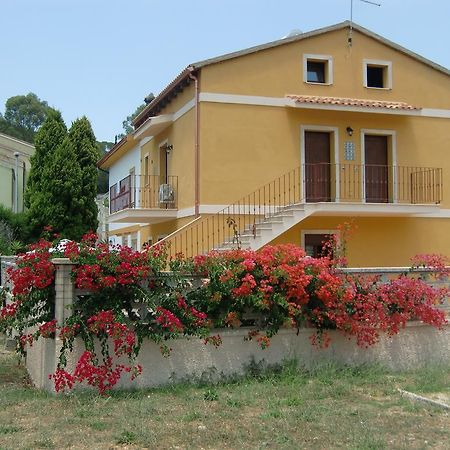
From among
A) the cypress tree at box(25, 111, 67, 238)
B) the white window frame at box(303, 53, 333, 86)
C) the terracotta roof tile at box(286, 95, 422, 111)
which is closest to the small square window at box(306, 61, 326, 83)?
the white window frame at box(303, 53, 333, 86)

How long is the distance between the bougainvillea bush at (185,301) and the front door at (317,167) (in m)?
7.64

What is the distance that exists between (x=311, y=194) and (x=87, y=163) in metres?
9.55

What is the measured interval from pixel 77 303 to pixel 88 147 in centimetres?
1566

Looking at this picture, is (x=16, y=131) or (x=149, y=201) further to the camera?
(x=16, y=131)

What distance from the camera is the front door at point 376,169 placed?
16.9m

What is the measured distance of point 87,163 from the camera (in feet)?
73.1

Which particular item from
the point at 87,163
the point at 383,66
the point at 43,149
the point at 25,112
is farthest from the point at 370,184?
the point at 25,112

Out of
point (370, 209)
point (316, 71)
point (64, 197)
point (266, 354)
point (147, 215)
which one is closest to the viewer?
point (266, 354)

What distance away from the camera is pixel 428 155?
17.3 m

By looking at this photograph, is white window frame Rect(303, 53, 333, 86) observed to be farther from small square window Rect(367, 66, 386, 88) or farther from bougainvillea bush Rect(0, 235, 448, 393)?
bougainvillea bush Rect(0, 235, 448, 393)

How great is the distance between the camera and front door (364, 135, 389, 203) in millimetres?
16933

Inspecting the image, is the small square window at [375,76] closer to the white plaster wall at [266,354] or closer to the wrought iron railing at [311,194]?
the wrought iron railing at [311,194]

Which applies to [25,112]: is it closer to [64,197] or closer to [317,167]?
[64,197]

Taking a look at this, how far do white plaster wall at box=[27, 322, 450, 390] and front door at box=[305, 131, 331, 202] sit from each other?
7.58 m
